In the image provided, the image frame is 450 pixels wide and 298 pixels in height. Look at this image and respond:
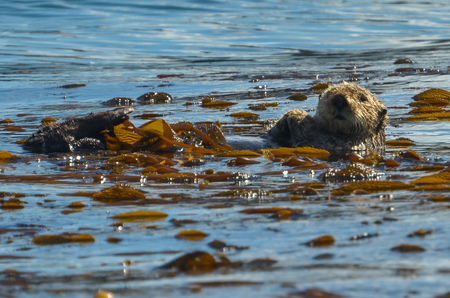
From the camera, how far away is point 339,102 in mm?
6148

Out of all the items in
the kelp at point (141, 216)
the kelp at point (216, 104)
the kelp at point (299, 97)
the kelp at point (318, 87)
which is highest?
the kelp at point (318, 87)

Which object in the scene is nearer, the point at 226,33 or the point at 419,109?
the point at 419,109

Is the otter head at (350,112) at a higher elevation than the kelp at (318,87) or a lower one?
lower

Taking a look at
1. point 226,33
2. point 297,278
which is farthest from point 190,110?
point 226,33

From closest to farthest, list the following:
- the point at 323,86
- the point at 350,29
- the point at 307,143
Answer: the point at 307,143
the point at 323,86
the point at 350,29

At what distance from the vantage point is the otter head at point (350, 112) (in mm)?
6204

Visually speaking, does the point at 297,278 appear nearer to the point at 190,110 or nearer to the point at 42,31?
the point at 190,110

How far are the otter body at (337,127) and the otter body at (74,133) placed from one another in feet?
4.90

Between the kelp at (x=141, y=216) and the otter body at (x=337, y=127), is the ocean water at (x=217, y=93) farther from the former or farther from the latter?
the otter body at (x=337, y=127)

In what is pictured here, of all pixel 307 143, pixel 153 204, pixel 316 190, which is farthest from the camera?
pixel 307 143

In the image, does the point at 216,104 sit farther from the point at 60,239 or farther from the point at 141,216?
the point at 60,239

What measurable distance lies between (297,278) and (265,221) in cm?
86

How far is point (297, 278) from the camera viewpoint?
2.57m

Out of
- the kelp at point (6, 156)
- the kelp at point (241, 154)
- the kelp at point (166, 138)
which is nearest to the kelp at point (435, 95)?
the kelp at point (166, 138)
